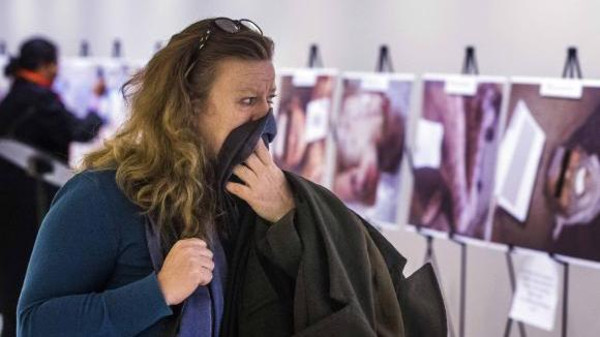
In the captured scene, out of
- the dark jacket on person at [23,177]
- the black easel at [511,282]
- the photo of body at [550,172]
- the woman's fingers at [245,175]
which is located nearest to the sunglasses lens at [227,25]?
the woman's fingers at [245,175]

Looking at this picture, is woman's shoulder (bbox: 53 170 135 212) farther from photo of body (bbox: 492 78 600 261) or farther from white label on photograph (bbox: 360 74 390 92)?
white label on photograph (bbox: 360 74 390 92)

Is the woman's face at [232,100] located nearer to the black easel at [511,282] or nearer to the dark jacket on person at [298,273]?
the dark jacket on person at [298,273]

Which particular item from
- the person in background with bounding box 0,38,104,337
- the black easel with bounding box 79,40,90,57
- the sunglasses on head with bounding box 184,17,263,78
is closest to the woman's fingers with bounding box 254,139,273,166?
the sunglasses on head with bounding box 184,17,263,78

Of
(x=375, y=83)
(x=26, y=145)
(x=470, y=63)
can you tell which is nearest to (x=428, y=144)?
(x=470, y=63)

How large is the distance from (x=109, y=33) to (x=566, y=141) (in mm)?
4819

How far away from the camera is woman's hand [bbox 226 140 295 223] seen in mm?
1921

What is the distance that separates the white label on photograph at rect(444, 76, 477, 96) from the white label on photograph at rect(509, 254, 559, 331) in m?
0.62

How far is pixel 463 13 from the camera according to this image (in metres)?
4.43

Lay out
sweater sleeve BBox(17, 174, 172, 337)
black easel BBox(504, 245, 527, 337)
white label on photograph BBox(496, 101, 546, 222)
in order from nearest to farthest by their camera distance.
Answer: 1. sweater sleeve BBox(17, 174, 172, 337)
2. white label on photograph BBox(496, 101, 546, 222)
3. black easel BBox(504, 245, 527, 337)

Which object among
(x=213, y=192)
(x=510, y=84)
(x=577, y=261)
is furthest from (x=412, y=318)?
(x=510, y=84)

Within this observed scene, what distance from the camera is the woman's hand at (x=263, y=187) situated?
1921 millimetres

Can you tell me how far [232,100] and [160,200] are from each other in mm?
219

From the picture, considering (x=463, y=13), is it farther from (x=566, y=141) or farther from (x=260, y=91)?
(x=260, y=91)

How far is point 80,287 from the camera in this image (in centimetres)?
180
